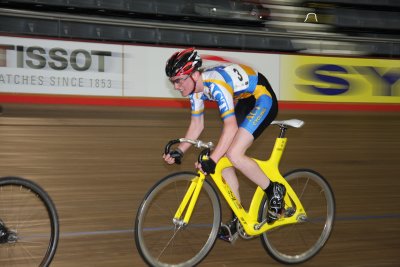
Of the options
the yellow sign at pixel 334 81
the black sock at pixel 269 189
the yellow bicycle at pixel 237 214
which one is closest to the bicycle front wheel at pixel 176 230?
the yellow bicycle at pixel 237 214

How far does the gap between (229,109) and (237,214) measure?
2.08ft

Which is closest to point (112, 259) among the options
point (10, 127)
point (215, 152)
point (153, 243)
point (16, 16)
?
point (153, 243)

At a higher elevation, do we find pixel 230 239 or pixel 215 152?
pixel 215 152

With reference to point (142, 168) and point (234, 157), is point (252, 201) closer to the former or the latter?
point (234, 157)

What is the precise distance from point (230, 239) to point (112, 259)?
75cm

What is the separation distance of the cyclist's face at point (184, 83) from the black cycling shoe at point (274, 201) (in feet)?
2.52

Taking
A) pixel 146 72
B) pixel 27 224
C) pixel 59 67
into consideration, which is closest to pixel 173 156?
pixel 27 224

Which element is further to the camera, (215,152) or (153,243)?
(153,243)

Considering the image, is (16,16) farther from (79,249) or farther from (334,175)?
(79,249)

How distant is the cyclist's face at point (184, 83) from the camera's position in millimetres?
3109

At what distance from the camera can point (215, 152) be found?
3.12 m

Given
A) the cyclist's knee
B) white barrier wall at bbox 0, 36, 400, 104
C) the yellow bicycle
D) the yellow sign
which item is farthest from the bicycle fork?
the yellow sign

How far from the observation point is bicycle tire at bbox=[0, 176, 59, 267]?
8.78ft

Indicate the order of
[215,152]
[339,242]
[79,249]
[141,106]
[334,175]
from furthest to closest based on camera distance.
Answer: [141,106] < [334,175] < [339,242] < [79,249] < [215,152]
